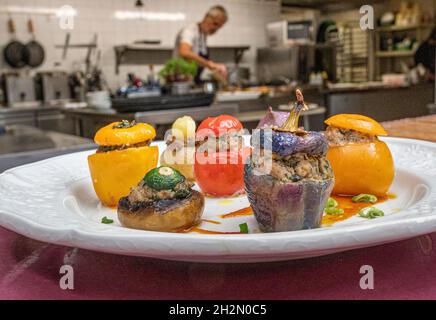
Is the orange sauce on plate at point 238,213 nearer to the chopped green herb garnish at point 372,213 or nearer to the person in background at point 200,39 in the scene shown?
the chopped green herb garnish at point 372,213

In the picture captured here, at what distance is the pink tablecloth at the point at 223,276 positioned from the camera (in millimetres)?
553

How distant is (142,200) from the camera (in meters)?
0.75

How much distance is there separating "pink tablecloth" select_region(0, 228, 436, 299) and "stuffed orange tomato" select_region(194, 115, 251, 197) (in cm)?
39

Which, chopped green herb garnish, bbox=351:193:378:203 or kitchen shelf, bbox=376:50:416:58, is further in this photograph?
kitchen shelf, bbox=376:50:416:58

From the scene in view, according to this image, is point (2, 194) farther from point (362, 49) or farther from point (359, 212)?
point (362, 49)

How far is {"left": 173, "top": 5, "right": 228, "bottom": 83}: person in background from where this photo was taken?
5074 mm

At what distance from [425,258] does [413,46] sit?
9.09 meters

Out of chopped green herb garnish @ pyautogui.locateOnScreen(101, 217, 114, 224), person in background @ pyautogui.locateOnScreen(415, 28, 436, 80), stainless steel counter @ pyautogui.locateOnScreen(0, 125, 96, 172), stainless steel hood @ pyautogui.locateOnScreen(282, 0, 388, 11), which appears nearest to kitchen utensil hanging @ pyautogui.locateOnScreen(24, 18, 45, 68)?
stainless steel counter @ pyautogui.locateOnScreen(0, 125, 96, 172)

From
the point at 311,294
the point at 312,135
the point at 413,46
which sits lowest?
the point at 311,294

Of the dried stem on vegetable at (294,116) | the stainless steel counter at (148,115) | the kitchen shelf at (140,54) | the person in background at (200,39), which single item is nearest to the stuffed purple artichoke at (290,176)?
the dried stem on vegetable at (294,116)

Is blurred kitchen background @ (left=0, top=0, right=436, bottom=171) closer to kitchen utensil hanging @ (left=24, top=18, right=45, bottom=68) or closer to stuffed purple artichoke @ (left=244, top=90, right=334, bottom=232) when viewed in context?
→ kitchen utensil hanging @ (left=24, top=18, right=45, bottom=68)

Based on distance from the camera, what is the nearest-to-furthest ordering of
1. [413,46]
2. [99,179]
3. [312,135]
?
[312,135] < [99,179] < [413,46]

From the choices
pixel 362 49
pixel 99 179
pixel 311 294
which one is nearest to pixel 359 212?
pixel 311 294

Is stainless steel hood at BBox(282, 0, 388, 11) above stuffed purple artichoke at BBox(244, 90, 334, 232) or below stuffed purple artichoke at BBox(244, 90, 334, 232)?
above
